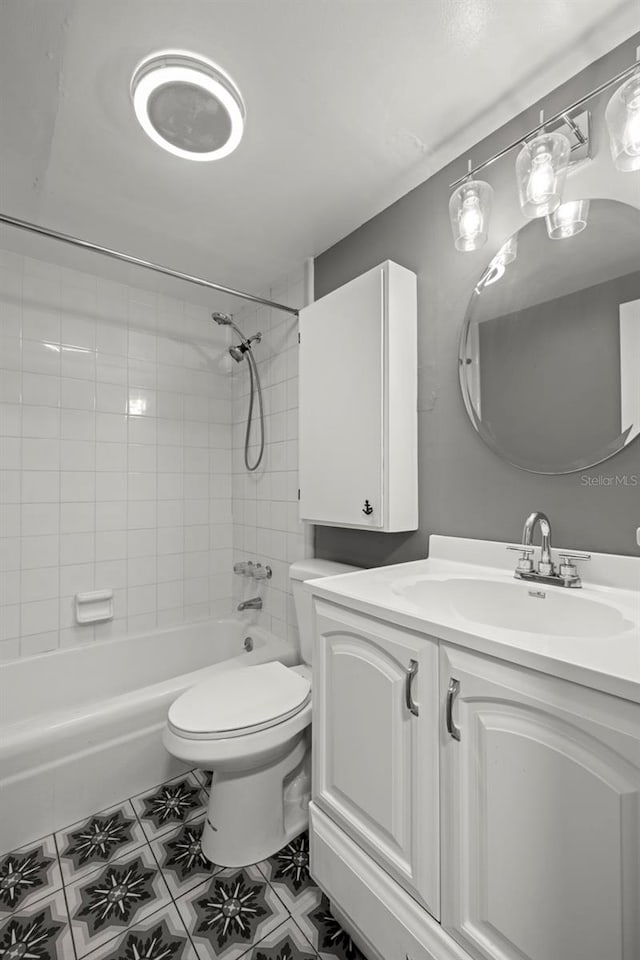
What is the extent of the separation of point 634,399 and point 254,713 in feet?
4.57

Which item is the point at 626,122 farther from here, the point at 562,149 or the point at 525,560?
the point at 525,560

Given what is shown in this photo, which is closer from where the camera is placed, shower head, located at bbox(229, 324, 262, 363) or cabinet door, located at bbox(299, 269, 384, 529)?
cabinet door, located at bbox(299, 269, 384, 529)

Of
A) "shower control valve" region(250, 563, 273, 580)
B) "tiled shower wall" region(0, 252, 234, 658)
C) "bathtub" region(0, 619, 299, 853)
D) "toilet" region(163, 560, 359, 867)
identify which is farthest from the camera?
"shower control valve" region(250, 563, 273, 580)

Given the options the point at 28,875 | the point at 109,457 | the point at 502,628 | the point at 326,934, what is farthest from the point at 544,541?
the point at 109,457

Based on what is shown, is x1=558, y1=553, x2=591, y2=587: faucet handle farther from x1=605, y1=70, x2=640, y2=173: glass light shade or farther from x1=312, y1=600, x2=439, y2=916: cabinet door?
x1=605, y1=70, x2=640, y2=173: glass light shade

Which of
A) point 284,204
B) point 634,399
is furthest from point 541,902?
point 284,204

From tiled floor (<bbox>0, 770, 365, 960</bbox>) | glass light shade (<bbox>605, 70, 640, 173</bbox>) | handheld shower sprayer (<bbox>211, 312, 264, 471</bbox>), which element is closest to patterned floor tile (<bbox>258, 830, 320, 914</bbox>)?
tiled floor (<bbox>0, 770, 365, 960</bbox>)

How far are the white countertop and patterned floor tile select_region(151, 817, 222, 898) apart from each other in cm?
98

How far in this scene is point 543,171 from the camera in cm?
105

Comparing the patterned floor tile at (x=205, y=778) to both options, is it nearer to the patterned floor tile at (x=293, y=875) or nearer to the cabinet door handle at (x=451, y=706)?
the patterned floor tile at (x=293, y=875)

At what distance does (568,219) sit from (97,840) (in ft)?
7.90

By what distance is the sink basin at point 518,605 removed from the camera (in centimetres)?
94

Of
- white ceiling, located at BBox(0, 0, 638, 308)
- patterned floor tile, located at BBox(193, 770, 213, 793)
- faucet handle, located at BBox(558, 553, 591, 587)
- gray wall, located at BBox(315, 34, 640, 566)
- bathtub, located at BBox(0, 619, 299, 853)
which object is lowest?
patterned floor tile, located at BBox(193, 770, 213, 793)

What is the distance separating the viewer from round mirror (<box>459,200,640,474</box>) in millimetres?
1032
